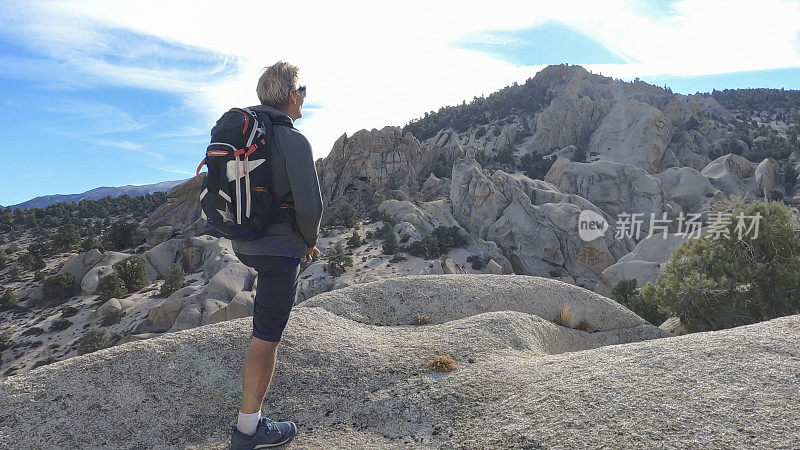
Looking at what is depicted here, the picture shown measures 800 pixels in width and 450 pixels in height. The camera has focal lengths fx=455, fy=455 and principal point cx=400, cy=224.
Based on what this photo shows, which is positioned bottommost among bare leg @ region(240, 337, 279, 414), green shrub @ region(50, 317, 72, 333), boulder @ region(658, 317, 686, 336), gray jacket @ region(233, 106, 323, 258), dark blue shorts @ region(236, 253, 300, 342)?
green shrub @ region(50, 317, 72, 333)

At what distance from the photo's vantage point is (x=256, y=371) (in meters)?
4.66

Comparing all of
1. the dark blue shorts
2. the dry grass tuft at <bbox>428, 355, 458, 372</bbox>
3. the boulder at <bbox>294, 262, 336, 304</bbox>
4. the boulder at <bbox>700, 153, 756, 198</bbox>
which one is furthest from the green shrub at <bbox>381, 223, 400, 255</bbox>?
the boulder at <bbox>700, 153, 756, 198</bbox>

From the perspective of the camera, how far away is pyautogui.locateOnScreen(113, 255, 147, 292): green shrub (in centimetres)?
3941

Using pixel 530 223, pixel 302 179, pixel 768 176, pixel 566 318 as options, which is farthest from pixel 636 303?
pixel 768 176

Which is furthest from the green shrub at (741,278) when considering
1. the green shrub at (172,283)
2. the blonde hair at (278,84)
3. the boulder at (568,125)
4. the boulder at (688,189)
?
the boulder at (568,125)

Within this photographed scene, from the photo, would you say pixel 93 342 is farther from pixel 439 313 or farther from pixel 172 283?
pixel 439 313

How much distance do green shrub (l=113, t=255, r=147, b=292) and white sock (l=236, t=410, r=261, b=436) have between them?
4067 centimetres

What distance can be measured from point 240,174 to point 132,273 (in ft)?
138

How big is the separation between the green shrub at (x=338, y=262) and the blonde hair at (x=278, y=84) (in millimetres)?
32808

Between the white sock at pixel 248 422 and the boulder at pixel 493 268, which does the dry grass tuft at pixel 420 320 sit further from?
the boulder at pixel 493 268

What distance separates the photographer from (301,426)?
586cm

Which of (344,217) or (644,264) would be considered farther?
(344,217)

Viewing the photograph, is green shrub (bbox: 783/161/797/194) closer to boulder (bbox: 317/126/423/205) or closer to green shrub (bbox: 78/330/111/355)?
boulder (bbox: 317/126/423/205)

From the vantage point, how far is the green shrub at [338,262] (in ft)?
122
